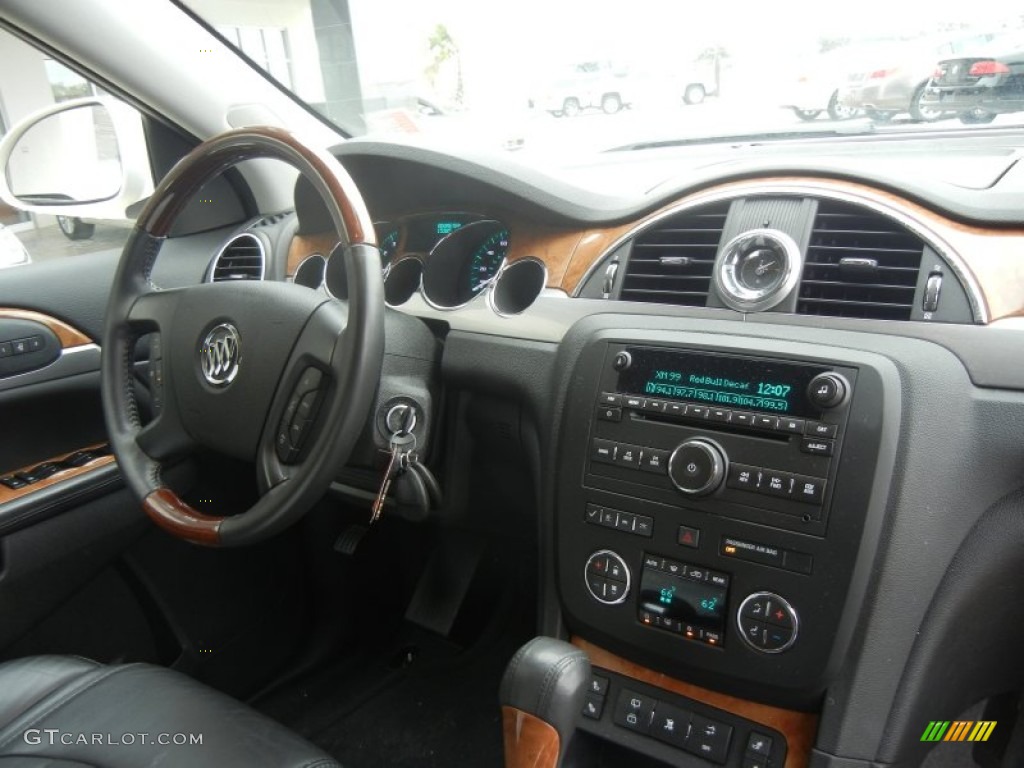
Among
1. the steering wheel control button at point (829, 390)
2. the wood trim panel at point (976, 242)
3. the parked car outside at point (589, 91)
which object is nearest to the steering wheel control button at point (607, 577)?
the steering wheel control button at point (829, 390)

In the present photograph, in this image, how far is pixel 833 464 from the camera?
1122mm

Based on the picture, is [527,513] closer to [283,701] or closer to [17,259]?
[283,701]

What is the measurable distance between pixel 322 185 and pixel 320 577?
1321 millimetres

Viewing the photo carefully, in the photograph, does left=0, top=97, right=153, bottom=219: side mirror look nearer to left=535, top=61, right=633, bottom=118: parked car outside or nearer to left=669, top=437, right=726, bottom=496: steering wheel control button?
A: left=535, top=61, right=633, bottom=118: parked car outside

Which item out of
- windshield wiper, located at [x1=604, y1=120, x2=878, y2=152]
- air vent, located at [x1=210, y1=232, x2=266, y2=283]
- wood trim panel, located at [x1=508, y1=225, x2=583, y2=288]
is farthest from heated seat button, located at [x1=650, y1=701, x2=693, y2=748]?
air vent, located at [x1=210, y1=232, x2=266, y2=283]

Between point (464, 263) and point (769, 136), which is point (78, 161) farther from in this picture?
point (769, 136)

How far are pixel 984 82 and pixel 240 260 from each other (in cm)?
161

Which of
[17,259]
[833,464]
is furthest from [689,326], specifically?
[17,259]

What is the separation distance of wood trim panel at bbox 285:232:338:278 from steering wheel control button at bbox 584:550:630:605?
1000mm

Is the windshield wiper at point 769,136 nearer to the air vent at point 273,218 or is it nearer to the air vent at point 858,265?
the air vent at point 858,265

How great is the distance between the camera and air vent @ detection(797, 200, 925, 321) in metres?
1.19

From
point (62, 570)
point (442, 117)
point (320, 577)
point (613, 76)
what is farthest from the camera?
point (320, 577)

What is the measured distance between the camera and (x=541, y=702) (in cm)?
112

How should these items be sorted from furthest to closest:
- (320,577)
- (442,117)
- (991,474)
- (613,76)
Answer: (320,577), (442,117), (613,76), (991,474)
